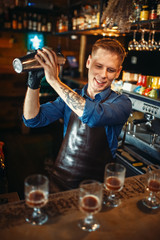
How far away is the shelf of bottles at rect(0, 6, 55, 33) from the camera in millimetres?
4652

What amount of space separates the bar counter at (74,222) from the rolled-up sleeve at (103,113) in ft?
1.29

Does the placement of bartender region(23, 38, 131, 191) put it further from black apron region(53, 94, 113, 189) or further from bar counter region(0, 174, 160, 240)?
bar counter region(0, 174, 160, 240)

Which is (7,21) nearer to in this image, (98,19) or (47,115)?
(98,19)

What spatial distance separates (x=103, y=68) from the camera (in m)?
1.45

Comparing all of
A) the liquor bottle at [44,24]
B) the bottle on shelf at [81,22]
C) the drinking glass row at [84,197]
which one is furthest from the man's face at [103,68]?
the liquor bottle at [44,24]

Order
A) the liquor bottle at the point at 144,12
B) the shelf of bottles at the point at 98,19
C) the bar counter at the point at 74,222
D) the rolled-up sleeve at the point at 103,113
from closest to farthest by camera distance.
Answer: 1. the bar counter at the point at 74,222
2. the rolled-up sleeve at the point at 103,113
3. the shelf of bottles at the point at 98,19
4. the liquor bottle at the point at 144,12

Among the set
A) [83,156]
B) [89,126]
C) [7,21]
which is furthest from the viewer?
[7,21]

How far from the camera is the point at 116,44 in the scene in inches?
58.1

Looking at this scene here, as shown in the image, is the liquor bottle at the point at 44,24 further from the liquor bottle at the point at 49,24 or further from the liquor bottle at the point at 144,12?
the liquor bottle at the point at 144,12

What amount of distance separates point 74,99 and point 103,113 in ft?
0.58

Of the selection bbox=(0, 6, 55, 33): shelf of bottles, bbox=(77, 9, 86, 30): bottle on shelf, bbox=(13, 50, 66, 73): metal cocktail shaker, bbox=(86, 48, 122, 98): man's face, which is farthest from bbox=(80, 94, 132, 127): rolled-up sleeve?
bbox=(0, 6, 55, 33): shelf of bottles

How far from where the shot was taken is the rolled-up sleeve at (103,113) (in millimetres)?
1183

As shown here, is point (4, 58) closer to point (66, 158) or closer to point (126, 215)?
point (66, 158)

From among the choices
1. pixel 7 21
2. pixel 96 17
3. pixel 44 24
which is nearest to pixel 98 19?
pixel 96 17
